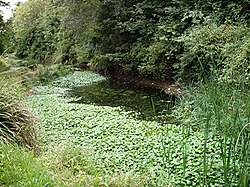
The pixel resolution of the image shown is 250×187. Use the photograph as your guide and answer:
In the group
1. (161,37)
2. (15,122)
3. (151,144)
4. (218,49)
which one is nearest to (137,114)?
(218,49)

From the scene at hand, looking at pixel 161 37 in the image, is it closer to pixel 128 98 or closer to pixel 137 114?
pixel 128 98

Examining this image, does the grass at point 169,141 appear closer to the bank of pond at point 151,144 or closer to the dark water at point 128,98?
the bank of pond at point 151,144

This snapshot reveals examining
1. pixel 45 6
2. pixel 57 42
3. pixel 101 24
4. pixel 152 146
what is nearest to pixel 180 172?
pixel 152 146

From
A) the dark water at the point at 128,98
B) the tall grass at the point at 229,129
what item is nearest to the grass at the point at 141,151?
the tall grass at the point at 229,129

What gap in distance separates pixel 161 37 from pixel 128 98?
7.90 ft

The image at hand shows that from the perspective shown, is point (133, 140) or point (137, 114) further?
point (137, 114)

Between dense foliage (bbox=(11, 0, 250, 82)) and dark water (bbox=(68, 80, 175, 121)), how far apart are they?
88 centimetres

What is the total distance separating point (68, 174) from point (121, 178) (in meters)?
0.60

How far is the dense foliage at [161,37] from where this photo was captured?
7.61 metres

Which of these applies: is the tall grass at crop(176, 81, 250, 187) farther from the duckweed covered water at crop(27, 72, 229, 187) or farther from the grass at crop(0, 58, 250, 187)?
the duckweed covered water at crop(27, 72, 229, 187)

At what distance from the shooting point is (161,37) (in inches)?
413

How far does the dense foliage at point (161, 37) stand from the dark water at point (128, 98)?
879 mm

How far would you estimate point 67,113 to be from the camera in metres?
6.94

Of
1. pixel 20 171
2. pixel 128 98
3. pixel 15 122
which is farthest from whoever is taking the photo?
pixel 128 98
